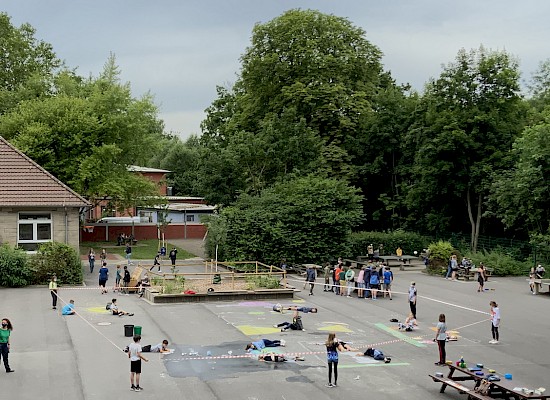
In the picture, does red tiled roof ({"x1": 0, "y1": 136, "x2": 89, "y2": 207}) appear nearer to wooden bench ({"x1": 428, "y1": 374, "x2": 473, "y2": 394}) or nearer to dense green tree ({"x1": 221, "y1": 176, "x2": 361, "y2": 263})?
dense green tree ({"x1": 221, "y1": 176, "x2": 361, "y2": 263})

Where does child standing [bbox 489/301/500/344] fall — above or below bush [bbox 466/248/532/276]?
below

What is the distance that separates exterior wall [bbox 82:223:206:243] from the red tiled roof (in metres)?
22.6

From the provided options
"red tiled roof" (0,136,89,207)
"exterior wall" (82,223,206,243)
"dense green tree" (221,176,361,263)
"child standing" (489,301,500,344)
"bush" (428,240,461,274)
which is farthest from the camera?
"exterior wall" (82,223,206,243)

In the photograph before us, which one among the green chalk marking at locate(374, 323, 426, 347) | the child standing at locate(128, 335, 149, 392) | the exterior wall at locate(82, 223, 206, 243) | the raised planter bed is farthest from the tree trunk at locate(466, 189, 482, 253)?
the child standing at locate(128, 335, 149, 392)

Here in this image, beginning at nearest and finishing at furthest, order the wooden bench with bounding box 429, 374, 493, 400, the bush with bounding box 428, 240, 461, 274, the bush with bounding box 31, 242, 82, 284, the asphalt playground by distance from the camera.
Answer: the wooden bench with bounding box 429, 374, 493, 400
the asphalt playground
the bush with bounding box 31, 242, 82, 284
the bush with bounding box 428, 240, 461, 274

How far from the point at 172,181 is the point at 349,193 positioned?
193ft

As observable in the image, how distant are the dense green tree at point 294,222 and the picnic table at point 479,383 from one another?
27170mm

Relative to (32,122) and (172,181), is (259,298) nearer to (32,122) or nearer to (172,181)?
(32,122)

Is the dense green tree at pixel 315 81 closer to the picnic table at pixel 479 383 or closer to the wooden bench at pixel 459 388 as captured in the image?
the picnic table at pixel 479 383

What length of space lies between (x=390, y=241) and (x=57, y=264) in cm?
2561

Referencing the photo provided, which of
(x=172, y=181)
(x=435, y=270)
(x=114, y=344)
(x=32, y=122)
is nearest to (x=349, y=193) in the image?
(x=435, y=270)

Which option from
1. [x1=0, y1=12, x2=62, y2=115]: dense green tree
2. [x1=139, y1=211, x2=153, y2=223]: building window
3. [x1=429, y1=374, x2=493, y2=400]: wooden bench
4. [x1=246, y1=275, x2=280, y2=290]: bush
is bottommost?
[x1=429, y1=374, x2=493, y2=400]: wooden bench

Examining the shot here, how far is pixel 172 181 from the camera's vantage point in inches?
4178

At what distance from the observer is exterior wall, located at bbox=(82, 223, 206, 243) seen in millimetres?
66562
